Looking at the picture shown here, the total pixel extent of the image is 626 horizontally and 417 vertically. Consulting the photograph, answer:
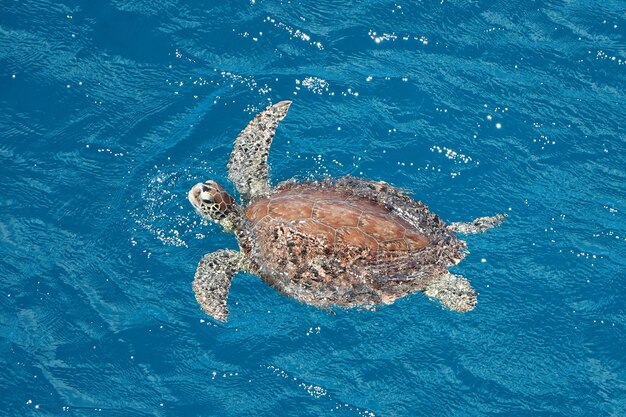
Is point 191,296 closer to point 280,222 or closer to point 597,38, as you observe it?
point 280,222

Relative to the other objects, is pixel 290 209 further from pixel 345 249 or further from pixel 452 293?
pixel 452 293

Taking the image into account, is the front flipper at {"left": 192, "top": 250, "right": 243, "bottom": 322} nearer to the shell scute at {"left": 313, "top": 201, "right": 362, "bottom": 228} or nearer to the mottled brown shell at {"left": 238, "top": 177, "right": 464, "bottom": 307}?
the mottled brown shell at {"left": 238, "top": 177, "right": 464, "bottom": 307}

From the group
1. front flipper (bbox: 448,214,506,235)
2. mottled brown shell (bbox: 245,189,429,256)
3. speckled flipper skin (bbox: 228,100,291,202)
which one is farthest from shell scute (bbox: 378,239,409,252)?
speckled flipper skin (bbox: 228,100,291,202)

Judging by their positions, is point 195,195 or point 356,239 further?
point 195,195

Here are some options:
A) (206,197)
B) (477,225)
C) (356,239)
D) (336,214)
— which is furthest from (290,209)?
(477,225)

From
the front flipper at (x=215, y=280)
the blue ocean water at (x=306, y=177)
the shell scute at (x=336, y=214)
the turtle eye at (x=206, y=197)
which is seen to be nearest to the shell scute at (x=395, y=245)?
the shell scute at (x=336, y=214)

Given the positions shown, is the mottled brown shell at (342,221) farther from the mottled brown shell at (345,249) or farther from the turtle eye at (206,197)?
the turtle eye at (206,197)
